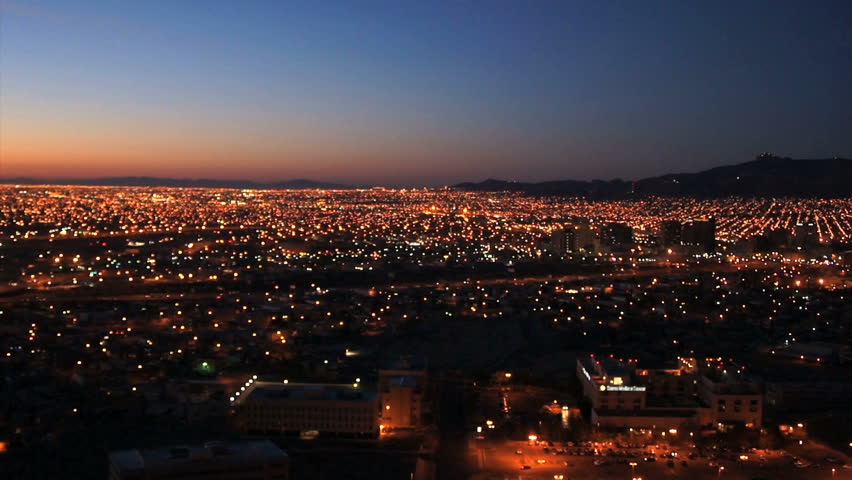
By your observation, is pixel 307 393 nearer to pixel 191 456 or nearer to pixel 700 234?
pixel 191 456

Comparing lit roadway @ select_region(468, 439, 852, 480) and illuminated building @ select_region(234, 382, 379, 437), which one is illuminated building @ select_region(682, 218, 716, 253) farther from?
illuminated building @ select_region(234, 382, 379, 437)

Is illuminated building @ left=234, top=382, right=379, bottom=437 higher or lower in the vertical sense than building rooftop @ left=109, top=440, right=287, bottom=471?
lower

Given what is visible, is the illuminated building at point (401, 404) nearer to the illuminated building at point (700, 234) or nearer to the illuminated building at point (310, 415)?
the illuminated building at point (310, 415)

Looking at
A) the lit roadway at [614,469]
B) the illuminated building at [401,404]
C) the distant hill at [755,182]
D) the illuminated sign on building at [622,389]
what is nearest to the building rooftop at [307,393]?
the illuminated building at [401,404]

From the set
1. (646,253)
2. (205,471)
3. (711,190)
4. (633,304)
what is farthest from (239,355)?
(711,190)

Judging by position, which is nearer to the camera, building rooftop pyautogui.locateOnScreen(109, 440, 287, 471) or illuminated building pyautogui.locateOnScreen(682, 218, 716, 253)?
building rooftop pyautogui.locateOnScreen(109, 440, 287, 471)

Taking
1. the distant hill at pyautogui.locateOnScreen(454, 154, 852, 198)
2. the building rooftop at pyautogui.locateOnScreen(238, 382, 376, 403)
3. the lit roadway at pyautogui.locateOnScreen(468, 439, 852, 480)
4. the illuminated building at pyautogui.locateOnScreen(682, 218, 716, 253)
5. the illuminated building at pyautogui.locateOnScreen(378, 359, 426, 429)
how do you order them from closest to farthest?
the lit roadway at pyautogui.locateOnScreen(468, 439, 852, 480), the building rooftop at pyautogui.locateOnScreen(238, 382, 376, 403), the illuminated building at pyautogui.locateOnScreen(378, 359, 426, 429), the illuminated building at pyautogui.locateOnScreen(682, 218, 716, 253), the distant hill at pyautogui.locateOnScreen(454, 154, 852, 198)

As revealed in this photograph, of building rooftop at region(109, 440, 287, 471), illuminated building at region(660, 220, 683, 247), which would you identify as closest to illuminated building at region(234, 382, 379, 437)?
building rooftop at region(109, 440, 287, 471)

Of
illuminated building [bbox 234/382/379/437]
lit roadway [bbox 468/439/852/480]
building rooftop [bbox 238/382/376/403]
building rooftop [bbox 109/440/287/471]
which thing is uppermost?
building rooftop [bbox 109/440/287/471]

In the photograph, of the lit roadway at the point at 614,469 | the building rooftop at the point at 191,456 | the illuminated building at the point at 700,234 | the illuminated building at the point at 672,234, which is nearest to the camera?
the building rooftop at the point at 191,456
